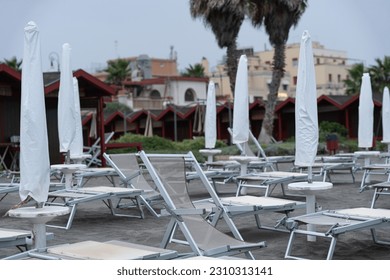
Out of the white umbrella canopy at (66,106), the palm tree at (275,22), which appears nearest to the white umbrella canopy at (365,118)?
the white umbrella canopy at (66,106)

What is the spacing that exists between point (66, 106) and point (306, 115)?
12.7 ft

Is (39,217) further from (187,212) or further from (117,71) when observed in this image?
(117,71)

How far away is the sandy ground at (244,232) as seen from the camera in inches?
226

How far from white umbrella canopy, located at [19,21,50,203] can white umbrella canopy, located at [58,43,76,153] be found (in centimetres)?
410

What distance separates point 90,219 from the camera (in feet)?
26.7

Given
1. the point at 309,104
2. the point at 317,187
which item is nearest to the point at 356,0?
the point at 309,104

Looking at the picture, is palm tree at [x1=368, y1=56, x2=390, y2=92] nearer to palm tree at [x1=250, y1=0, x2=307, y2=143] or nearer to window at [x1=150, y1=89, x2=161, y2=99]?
window at [x1=150, y1=89, x2=161, y2=99]

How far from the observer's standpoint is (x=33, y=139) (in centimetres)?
499

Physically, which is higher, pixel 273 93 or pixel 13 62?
pixel 13 62

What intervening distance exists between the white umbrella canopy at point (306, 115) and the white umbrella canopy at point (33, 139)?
102 inches

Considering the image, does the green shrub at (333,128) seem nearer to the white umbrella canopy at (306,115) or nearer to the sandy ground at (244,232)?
the sandy ground at (244,232)

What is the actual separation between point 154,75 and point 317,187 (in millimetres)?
41481

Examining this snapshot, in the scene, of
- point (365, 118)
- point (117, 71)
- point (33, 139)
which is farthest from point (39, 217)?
point (117, 71)
